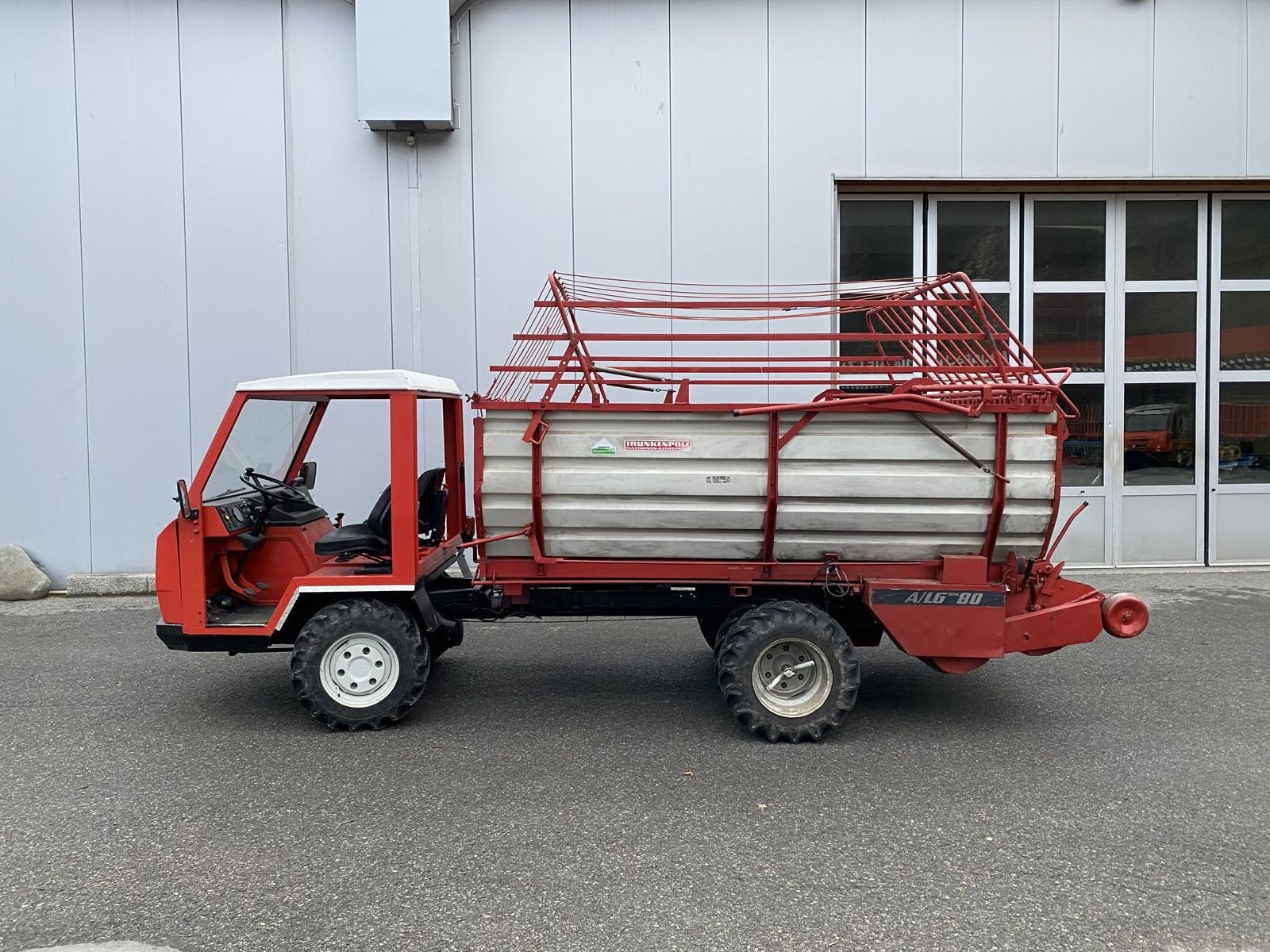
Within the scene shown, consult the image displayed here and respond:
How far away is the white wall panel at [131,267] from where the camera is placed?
8602 mm

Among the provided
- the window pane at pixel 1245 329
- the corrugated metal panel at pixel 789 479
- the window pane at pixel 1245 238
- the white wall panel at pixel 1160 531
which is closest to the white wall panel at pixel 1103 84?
the window pane at pixel 1245 238

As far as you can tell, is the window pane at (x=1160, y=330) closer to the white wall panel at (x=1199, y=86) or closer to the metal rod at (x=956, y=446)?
the white wall panel at (x=1199, y=86)

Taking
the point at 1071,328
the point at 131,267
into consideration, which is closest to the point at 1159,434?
the point at 1071,328

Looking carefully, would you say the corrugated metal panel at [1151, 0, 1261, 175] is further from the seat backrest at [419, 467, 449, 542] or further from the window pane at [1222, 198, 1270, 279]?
the seat backrest at [419, 467, 449, 542]

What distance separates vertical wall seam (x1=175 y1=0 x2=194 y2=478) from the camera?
28.3 ft

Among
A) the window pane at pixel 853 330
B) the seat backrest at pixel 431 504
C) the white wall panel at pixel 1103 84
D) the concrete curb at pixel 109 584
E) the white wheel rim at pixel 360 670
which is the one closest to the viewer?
the white wheel rim at pixel 360 670

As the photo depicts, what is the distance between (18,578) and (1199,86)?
482 inches

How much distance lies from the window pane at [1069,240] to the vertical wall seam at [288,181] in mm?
7353

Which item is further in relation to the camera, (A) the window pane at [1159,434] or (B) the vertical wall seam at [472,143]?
(A) the window pane at [1159,434]

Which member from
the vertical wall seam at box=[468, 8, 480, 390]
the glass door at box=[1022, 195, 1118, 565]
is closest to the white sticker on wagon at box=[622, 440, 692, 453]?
the vertical wall seam at box=[468, 8, 480, 390]

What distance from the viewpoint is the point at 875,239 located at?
938cm

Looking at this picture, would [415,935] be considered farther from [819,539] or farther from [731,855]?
[819,539]

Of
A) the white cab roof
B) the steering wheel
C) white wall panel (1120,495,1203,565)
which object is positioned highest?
the white cab roof

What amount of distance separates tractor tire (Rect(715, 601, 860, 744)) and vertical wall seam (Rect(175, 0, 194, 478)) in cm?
631
